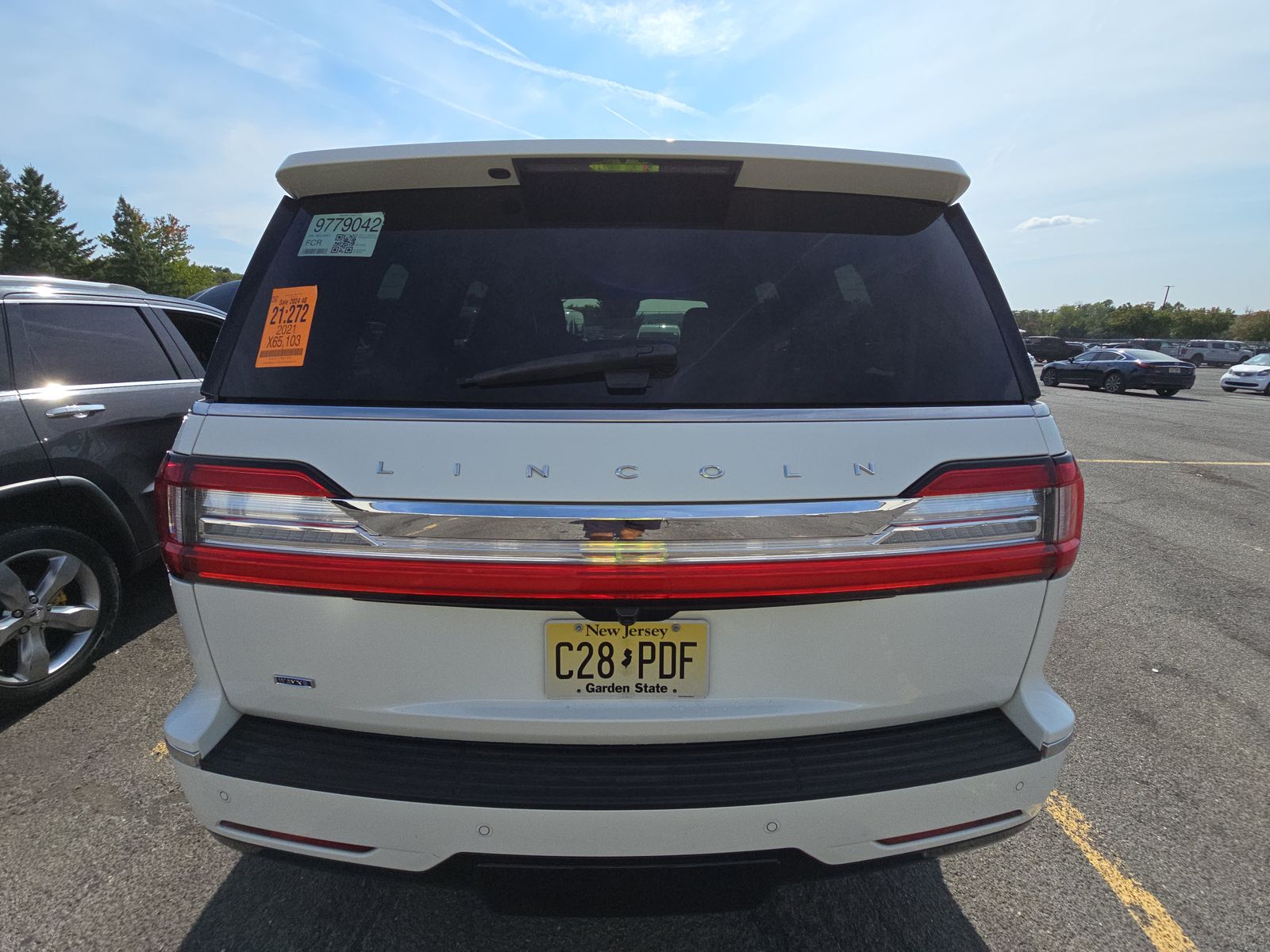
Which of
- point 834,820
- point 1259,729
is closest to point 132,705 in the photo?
point 834,820

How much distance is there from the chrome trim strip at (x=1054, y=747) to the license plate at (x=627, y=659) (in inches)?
32.3

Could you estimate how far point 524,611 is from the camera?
4.73 feet

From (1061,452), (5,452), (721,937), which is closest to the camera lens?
(1061,452)

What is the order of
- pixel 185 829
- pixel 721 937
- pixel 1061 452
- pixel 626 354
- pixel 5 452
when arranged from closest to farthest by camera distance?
pixel 626 354, pixel 1061 452, pixel 721 937, pixel 185 829, pixel 5 452

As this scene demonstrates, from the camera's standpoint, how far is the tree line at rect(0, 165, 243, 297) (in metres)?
72.7

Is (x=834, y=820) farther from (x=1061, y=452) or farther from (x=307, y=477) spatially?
(x=307, y=477)

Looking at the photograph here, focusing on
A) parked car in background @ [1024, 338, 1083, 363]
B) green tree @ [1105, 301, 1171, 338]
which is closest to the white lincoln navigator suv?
parked car in background @ [1024, 338, 1083, 363]

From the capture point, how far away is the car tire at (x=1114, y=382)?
23139 millimetres

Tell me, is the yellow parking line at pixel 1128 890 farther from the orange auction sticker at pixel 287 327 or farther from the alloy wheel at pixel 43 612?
the alloy wheel at pixel 43 612

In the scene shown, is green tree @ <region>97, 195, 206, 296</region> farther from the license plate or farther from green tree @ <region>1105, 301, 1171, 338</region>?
green tree @ <region>1105, 301, 1171, 338</region>

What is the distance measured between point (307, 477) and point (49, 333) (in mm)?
3133

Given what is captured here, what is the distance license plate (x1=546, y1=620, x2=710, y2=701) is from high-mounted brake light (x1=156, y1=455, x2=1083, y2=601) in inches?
3.7

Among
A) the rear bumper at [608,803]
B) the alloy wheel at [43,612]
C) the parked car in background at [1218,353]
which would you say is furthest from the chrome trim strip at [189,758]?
the parked car in background at [1218,353]

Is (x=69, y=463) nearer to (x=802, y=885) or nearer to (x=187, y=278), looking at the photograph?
(x=802, y=885)
